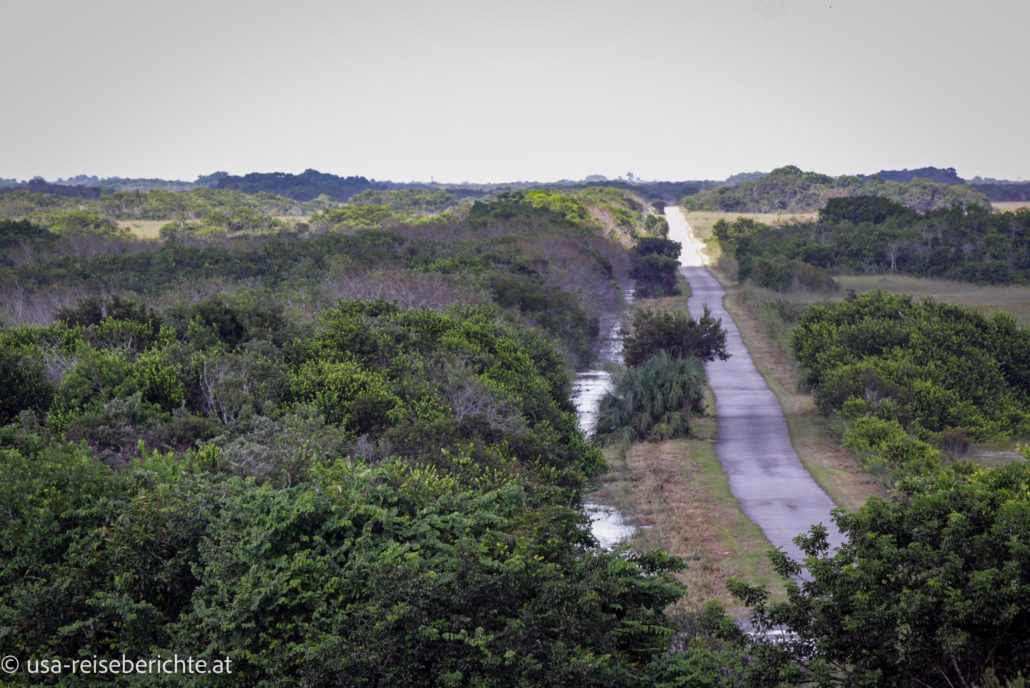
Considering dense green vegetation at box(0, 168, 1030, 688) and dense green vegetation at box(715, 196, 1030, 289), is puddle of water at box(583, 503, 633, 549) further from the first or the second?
dense green vegetation at box(715, 196, 1030, 289)

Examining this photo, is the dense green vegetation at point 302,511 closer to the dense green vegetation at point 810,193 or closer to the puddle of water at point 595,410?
the puddle of water at point 595,410

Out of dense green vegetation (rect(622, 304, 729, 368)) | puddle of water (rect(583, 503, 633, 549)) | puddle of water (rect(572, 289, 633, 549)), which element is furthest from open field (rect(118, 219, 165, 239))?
puddle of water (rect(583, 503, 633, 549))

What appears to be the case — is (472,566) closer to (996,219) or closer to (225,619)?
(225,619)

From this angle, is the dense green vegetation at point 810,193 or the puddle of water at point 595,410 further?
the dense green vegetation at point 810,193

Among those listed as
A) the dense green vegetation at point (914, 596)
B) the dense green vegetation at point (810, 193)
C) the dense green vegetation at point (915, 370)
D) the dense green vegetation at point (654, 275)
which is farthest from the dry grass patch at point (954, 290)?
the dense green vegetation at point (810, 193)

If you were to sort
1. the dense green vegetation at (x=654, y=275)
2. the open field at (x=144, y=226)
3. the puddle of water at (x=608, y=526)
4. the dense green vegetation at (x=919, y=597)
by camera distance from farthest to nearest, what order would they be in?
the open field at (x=144, y=226)
the dense green vegetation at (x=654, y=275)
the puddle of water at (x=608, y=526)
the dense green vegetation at (x=919, y=597)
